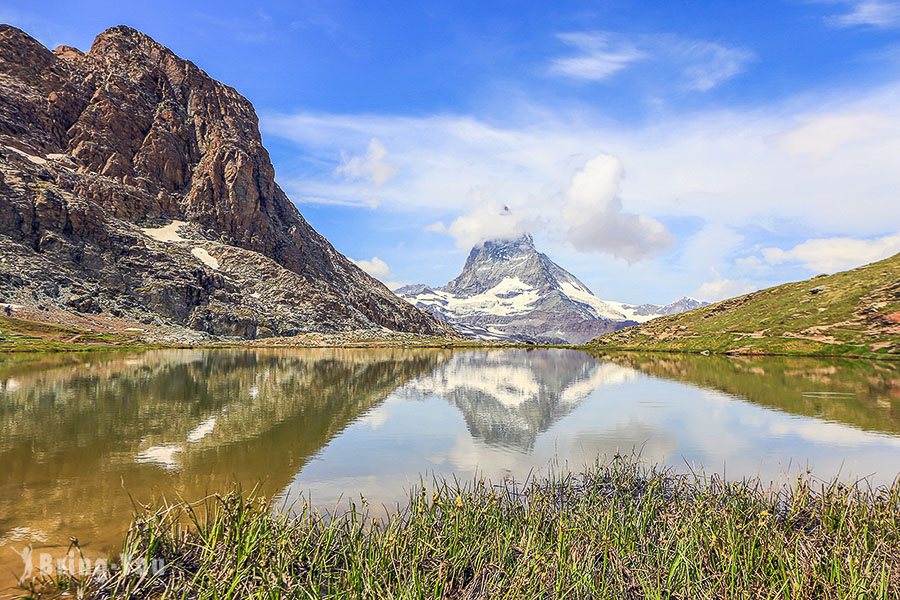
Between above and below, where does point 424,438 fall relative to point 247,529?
below

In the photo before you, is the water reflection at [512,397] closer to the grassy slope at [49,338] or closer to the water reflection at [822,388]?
the water reflection at [822,388]

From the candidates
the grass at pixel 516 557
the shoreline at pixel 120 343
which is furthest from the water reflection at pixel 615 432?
the shoreline at pixel 120 343

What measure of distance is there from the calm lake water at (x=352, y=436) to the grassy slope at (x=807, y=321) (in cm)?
5095

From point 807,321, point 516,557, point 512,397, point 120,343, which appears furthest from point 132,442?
point 120,343

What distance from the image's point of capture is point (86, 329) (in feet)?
496

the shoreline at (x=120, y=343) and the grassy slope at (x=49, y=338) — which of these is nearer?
the shoreline at (x=120, y=343)

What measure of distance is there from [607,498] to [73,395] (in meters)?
46.5

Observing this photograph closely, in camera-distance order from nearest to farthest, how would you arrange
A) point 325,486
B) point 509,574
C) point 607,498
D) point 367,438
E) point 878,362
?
point 509,574 < point 607,498 < point 325,486 < point 367,438 < point 878,362

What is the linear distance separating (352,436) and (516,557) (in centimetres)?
1962

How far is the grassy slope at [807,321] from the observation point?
3718 inches

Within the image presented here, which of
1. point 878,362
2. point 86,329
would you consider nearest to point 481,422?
point 878,362

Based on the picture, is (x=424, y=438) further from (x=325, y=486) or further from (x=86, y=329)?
(x=86, y=329)

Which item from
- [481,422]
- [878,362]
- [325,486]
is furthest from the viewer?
[878,362]

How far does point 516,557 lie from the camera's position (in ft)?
34.8
